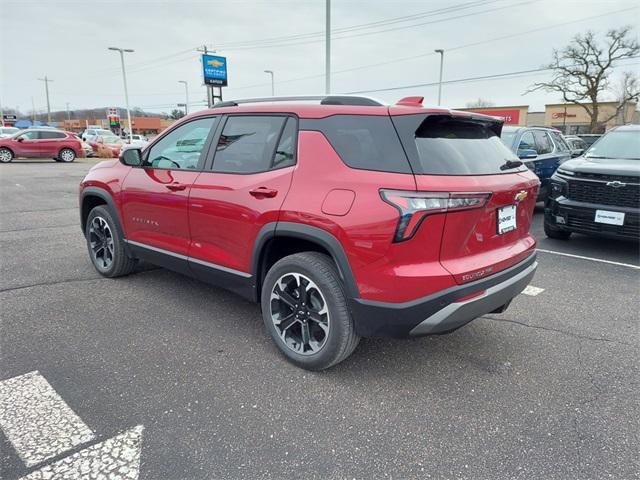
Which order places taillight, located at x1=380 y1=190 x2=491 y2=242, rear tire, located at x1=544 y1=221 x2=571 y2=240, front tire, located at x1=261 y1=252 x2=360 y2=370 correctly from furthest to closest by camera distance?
rear tire, located at x1=544 y1=221 x2=571 y2=240
front tire, located at x1=261 y1=252 x2=360 y2=370
taillight, located at x1=380 y1=190 x2=491 y2=242

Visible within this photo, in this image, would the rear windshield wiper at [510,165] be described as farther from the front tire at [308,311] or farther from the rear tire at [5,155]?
the rear tire at [5,155]

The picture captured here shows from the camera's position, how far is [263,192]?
9.77 feet

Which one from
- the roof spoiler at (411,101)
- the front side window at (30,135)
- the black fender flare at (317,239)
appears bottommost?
the black fender flare at (317,239)

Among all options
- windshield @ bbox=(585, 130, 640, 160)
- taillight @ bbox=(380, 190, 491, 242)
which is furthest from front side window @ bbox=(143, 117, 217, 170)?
windshield @ bbox=(585, 130, 640, 160)

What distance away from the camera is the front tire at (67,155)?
2162 cm

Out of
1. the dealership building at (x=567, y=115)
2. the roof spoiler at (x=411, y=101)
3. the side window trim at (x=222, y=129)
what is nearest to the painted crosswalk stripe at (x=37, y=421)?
the side window trim at (x=222, y=129)

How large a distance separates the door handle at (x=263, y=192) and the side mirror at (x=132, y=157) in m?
1.65

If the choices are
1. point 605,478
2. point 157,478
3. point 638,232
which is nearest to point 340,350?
point 157,478

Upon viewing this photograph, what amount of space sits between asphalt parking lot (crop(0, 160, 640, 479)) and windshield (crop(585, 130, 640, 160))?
2.81 metres

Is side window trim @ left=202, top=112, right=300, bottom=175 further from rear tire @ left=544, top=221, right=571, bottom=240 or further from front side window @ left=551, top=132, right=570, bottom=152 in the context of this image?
front side window @ left=551, top=132, right=570, bottom=152

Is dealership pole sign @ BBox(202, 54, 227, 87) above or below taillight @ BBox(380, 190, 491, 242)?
above

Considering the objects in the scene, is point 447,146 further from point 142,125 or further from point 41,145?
point 142,125

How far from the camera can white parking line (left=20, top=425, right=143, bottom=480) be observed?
6.67 feet

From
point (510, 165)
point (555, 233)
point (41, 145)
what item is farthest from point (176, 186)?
point (41, 145)
